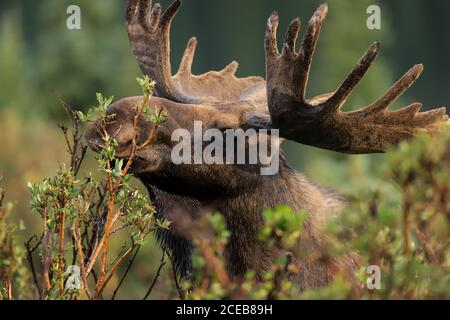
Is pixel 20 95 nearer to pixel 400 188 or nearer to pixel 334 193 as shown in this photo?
pixel 334 193

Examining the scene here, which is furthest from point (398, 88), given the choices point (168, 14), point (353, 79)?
point (168, 14)

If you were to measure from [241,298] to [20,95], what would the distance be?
22969 millimetres

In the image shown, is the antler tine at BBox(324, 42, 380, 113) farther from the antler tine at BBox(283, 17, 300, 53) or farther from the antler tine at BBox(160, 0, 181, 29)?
the antler tine at BBox(160, 0, 181, 29)

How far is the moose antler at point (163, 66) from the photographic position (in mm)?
5963

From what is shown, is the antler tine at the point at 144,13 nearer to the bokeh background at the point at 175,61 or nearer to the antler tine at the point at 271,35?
the bokeh background at the point at 175,61

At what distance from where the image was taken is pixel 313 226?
5566 mm

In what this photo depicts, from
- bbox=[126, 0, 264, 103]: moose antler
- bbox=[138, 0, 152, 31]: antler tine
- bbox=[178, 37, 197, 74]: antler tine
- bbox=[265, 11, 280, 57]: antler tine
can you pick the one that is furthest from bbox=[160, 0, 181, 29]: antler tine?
bbox=[265, 11, 280, 57]: antler tine

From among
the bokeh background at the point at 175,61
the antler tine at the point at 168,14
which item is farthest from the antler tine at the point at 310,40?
the antler tine at the point at 168,14

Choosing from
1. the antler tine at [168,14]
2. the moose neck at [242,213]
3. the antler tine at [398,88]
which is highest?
the antler tine at [168,14]

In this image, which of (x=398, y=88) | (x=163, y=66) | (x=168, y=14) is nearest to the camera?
(x=398, y=88)

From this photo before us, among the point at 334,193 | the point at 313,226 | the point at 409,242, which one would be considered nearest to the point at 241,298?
the point at 409,242

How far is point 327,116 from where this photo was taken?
5.31 metres

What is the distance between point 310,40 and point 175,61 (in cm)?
2611

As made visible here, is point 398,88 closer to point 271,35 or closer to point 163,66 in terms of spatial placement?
point 271,35
